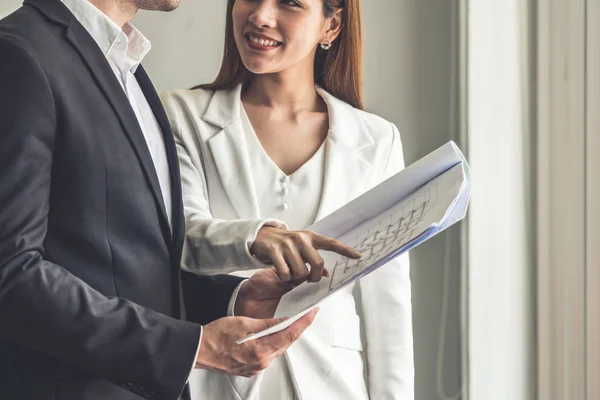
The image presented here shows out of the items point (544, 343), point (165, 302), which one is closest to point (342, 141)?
point (165, 302)

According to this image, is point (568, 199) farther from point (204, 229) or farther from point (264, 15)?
point (204, 229)

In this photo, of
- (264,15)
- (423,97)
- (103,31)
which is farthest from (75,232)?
(423,97)

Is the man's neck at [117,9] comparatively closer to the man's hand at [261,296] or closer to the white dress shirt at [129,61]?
the white dress shirt at [129,61]

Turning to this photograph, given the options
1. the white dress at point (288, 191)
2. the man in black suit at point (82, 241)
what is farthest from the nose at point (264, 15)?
the man in black suit at point (82, 241)

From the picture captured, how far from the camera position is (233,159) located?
1620 millimetres

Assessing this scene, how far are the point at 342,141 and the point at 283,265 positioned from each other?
1.56ft

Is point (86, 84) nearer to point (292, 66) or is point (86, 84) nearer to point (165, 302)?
point (165, 302)

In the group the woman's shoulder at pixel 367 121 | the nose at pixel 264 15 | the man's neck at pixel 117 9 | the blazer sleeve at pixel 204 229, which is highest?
the man's neck at pixel 117 9

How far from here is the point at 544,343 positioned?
210 cm

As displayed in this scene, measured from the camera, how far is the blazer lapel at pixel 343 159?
5.33ft

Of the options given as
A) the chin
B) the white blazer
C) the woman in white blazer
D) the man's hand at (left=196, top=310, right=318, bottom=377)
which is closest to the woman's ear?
the woman in white blazer

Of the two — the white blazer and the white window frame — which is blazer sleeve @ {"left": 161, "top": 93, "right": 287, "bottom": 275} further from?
the white window frame

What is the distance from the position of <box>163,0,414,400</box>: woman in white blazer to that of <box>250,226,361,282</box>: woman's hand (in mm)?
271

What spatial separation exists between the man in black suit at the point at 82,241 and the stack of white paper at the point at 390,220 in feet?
0.28
